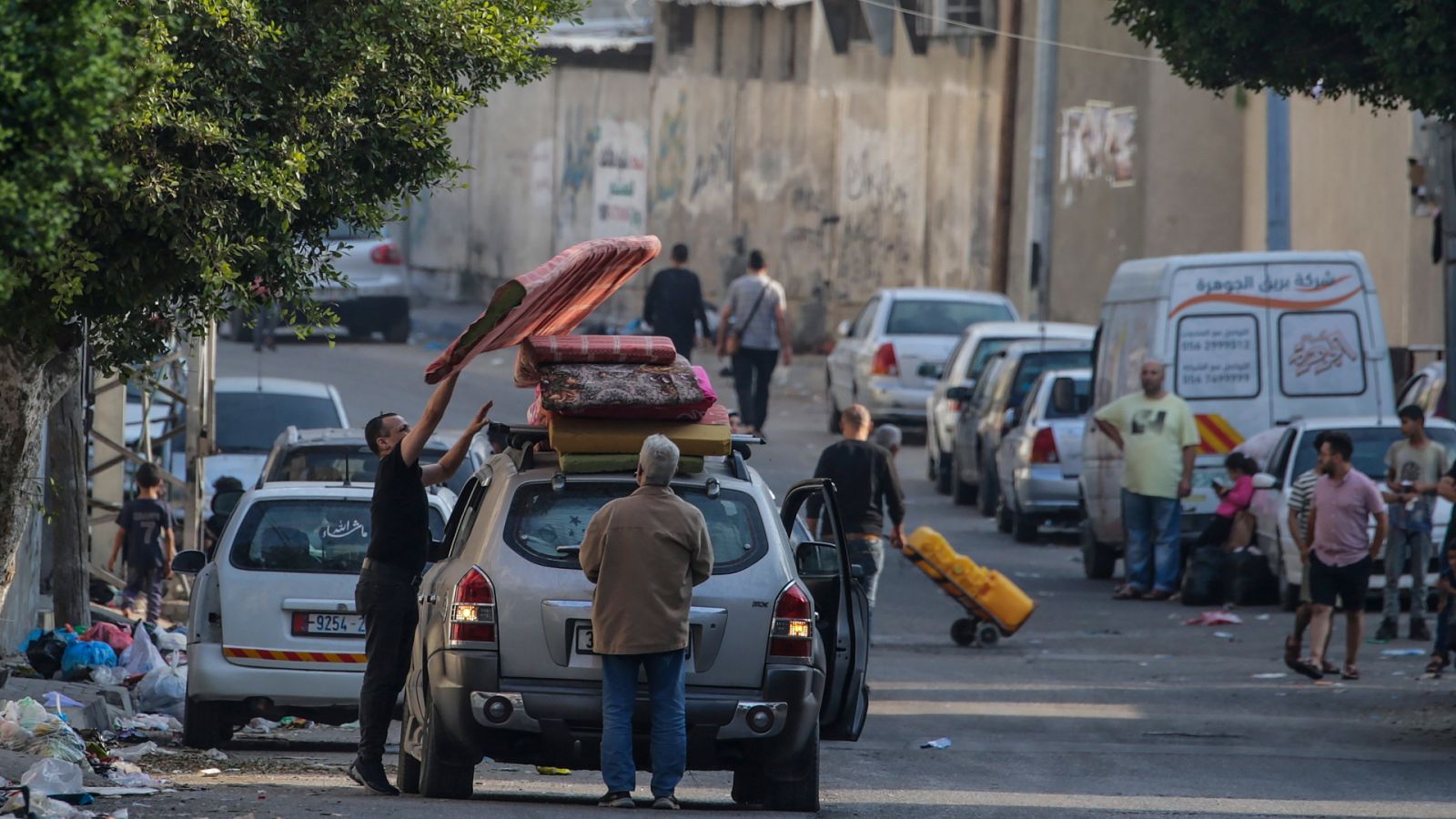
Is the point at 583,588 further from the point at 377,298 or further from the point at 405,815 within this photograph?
the point at 377,298

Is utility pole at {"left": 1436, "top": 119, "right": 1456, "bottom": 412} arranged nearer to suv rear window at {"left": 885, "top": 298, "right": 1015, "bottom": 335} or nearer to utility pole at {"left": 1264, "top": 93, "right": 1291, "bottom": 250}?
utility pole at {"left": 1264, "top": 93, "right": 1291, "bottom": 250}

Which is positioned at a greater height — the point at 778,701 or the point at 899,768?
the point at 778,701

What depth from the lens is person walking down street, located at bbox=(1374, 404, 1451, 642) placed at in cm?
1625

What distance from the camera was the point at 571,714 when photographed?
902 centimetres

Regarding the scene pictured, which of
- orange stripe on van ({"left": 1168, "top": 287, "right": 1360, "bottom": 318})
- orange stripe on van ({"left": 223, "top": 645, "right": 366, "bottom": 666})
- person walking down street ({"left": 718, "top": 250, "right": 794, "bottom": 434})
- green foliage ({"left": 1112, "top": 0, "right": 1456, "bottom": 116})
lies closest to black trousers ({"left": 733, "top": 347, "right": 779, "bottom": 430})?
person walking down street ({"left": 718, "top": 250, "right": 794, "bottom": 434})

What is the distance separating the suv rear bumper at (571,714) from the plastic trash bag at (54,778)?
139 cm

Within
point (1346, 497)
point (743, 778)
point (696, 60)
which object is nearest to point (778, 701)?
point (743, 778)

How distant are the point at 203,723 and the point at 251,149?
3.94 meters

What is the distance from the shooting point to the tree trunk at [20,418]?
9.34m

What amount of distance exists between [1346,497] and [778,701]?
6712 mm

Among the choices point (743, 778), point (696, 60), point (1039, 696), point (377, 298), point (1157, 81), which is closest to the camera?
point (743, 778)

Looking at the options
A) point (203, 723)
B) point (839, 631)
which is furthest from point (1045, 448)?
point (839, 631)

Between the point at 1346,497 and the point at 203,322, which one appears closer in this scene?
the point at 203,322

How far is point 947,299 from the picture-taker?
2828 cm
